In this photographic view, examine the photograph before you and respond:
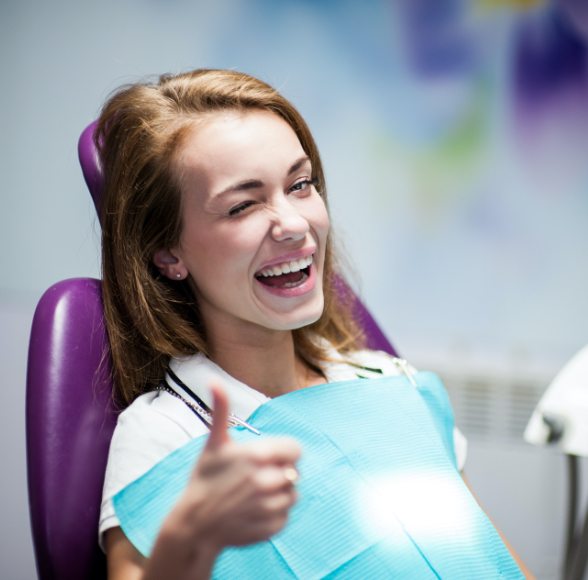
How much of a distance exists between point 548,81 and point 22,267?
1559mm

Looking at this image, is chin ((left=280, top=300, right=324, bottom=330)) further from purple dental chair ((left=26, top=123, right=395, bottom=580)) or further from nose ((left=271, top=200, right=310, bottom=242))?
purple dental chair ((left=26, top=123, right=395, bottom=580))

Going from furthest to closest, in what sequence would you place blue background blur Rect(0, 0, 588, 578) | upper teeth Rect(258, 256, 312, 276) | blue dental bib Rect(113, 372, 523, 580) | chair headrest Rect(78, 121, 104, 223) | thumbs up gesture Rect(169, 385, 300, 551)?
blue background blur Rect(0, 0, 588, 578)
chair headrest Rect(78, 121, 104, 223)
upper teeth Rect(258, 256, 312, 276)
blue dental bib Rect(113, 372, 523, 580)
thumbs up gesture Rect(169, 385, 300, 551)

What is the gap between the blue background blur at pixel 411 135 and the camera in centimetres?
232

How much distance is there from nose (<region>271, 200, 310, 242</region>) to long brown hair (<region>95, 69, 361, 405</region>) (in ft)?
0.47

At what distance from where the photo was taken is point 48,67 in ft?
8.10

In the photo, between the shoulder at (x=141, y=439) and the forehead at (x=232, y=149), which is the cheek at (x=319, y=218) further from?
the shoulder at (x=141, y=439)

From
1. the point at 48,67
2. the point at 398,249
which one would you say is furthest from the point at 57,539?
the point at 48,67

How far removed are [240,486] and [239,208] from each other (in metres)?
0.55

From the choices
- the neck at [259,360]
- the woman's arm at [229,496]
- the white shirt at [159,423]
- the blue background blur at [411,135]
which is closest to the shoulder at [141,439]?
the white shirt at [159,423]

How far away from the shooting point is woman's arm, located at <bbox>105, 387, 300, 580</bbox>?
68cm

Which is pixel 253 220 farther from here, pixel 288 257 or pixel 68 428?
pixel 68 428

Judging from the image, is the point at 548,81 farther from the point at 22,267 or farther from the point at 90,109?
the point at 22,267

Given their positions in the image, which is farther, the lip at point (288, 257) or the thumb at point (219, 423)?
the lip at point (288, 257)

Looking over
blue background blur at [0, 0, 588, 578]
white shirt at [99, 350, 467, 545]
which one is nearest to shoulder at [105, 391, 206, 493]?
white shirt at [99, 350, 467, 545]
